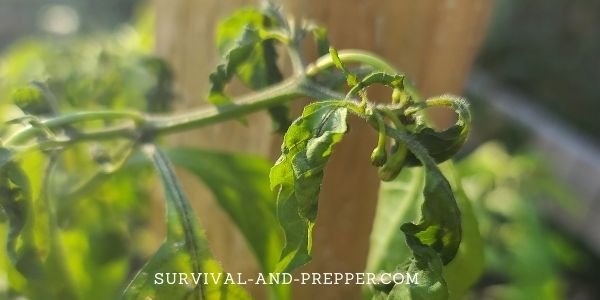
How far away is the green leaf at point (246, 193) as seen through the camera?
565mm

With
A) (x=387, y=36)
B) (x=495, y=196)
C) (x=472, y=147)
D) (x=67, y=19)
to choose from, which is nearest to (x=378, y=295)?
(x=387, y=36)

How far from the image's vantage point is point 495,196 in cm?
140

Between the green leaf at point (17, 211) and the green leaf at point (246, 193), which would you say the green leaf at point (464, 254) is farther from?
the green leaf at point (17, 211)

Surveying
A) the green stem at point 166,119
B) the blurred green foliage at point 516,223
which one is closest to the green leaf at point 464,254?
the green stem at point 166,119

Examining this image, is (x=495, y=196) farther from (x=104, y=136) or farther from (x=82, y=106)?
(x=104, y=136)

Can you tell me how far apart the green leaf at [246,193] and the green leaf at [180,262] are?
93 millimetres

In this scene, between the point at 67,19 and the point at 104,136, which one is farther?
the point at 67,19

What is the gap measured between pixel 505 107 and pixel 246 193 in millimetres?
2123

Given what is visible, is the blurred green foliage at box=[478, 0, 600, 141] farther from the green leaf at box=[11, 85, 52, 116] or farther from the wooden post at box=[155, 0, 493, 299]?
the green leaf at box=[11, 85, 52, 116]

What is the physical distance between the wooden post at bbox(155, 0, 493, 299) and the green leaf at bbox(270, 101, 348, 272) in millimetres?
257

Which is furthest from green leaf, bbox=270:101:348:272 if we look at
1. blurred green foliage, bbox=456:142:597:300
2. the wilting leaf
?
blurred green foliage, bbox=456:142:597:300

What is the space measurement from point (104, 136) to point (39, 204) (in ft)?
0.21

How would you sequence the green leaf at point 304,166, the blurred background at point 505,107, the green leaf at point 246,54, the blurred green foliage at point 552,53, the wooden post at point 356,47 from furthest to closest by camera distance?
the blurred green foliage at point 552,53 → the blurred background at point 505,107 → the wooden post at point 356,47 → the green leaf at point 246,54 → the green leaf at point 304,166

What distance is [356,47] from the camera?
2.10ft
